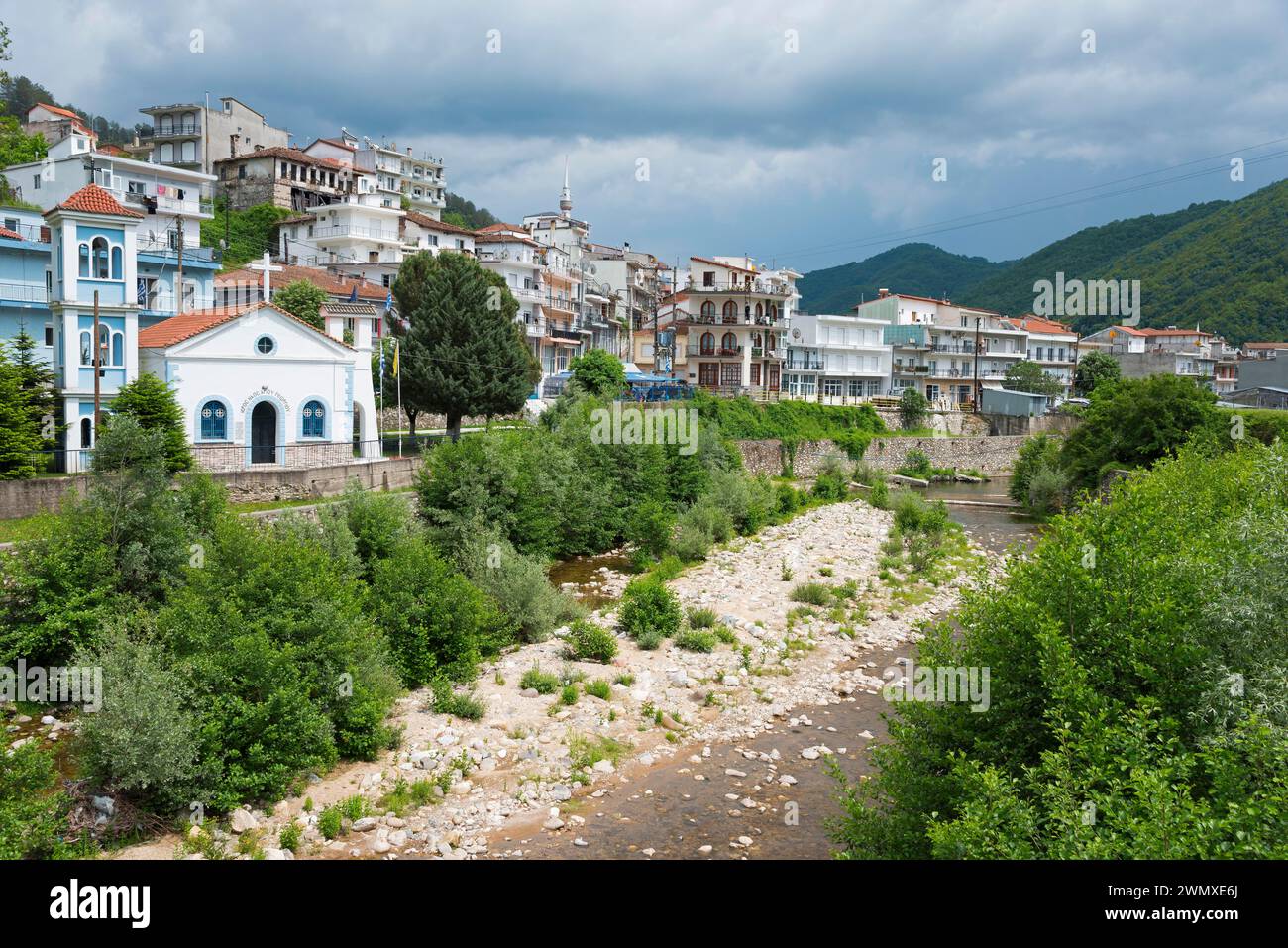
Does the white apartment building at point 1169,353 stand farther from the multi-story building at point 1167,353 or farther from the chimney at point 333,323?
the chimney at point 333,323

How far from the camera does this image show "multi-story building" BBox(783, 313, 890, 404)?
69.6 meters

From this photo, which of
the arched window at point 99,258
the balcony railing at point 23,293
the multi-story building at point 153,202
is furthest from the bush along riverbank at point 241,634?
the multi-story building at point 153,202

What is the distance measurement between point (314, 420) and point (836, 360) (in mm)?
48748

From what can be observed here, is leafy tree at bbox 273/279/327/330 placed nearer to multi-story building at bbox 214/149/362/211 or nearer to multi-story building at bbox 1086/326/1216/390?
multi-story building at bbox 214/149/362/211

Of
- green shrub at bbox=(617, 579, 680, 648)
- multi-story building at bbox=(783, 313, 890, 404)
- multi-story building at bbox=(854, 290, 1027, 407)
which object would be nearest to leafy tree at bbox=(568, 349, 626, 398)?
multi-story building at bbox=(783, 313, 890, 404)

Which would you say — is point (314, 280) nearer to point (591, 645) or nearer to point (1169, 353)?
point (591, 645)

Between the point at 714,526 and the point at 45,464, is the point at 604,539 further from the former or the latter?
the point at 45,464

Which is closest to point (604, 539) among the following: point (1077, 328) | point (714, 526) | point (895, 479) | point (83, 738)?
point (714, 526)

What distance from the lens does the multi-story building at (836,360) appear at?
69.6 m

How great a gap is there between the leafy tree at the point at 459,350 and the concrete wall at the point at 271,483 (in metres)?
5.92

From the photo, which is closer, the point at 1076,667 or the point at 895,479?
the point at 1076,667
